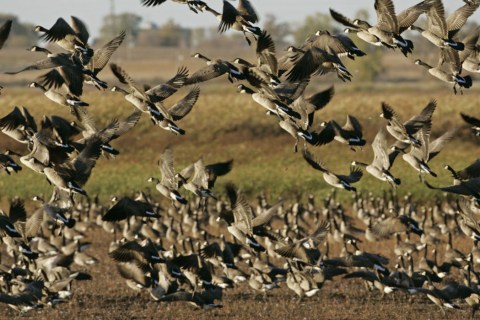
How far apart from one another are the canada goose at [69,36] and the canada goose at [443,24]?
6337 mm

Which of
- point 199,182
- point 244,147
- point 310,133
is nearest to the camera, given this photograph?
point 310,133

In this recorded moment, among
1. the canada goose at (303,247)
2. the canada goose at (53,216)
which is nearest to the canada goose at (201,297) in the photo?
the canada goose at (303,247)

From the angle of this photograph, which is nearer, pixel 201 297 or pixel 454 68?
pixel 454 68

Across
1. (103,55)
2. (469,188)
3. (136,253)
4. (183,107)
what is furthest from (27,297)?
(469,188)

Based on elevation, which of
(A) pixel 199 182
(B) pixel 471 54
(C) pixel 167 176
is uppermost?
(B) pixel 471 54

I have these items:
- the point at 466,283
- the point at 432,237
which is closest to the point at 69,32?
the point at 466,283

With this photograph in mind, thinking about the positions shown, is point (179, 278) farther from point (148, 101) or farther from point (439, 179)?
point (439, 179)

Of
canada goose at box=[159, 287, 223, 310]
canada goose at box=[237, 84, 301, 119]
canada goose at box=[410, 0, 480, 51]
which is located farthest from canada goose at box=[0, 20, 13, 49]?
canada goose at box=[410, 0, 480, 51]

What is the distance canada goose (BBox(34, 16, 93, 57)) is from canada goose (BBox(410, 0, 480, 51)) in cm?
634

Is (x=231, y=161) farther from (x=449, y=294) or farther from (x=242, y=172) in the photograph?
(x=242, y=172)

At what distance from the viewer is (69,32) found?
20.1 meters

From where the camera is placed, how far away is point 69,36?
20.1 m

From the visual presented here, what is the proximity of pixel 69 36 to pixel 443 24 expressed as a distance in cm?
712

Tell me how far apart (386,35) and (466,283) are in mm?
6913
